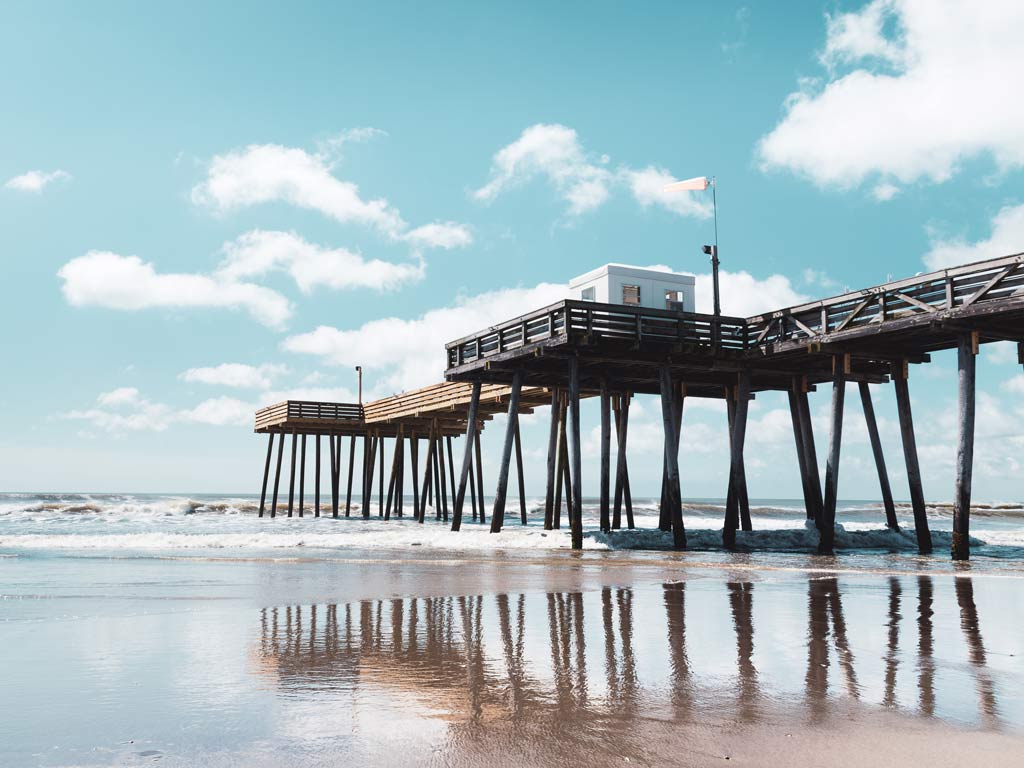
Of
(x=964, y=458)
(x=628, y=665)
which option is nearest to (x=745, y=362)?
(x=964, y=458)

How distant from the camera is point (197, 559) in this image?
15.9 m

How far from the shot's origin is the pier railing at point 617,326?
19938mm

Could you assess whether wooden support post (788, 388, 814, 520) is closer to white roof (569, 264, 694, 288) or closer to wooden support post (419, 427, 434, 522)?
white roof (569, 264, 694, 288)

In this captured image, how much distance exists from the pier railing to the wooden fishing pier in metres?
0.04

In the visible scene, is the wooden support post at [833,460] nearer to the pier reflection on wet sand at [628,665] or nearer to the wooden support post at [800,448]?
the wooden support post at [800,448]

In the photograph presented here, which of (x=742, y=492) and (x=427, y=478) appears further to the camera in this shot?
(x=427, y=478)

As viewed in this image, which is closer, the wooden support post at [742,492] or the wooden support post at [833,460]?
the wooden support post at [833,460]

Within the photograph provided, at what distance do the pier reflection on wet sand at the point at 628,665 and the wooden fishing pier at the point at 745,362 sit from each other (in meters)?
8.46

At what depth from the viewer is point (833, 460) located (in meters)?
18.8

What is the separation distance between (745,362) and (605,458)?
14.8 feet

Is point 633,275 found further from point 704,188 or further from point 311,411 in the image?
point 311,411

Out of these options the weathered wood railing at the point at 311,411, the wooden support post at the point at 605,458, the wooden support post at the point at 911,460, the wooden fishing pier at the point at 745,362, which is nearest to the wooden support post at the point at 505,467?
the wooden fishing pier at the point at 745,362

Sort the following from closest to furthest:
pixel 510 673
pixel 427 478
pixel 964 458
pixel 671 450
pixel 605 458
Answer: pixel 510 673 → pixel 964 458 → pixel 671 450 → pixel 605 458 → pixel 427 478

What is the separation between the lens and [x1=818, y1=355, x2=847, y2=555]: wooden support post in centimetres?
1878
